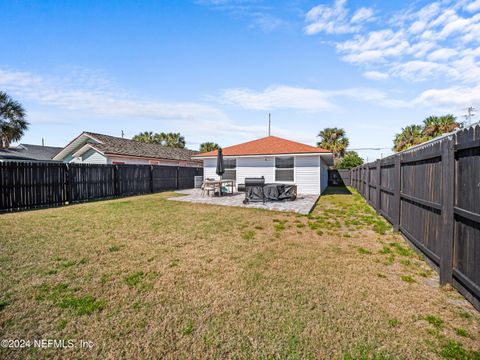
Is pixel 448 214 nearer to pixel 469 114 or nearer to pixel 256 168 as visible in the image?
pixel 256 168

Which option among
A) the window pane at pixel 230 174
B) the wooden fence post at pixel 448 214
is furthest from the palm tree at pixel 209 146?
the wooden fence post at pixel 448 214

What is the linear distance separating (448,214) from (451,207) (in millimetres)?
110

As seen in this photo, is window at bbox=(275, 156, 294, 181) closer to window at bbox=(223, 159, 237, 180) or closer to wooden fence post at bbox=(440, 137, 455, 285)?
window at bbox=(223, 159, 237, 180)

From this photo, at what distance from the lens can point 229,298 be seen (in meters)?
2.77

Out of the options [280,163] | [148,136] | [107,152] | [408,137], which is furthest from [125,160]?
[408,137]

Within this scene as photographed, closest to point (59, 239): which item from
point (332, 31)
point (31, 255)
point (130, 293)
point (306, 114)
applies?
point (31, 255)

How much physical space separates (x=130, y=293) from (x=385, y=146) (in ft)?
162

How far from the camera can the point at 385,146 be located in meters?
42.7

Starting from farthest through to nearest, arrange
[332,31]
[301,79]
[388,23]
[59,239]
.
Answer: [301,79] → [332,31] → [388,23] → [59,239]

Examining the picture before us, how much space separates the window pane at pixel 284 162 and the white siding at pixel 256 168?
1.05 ft

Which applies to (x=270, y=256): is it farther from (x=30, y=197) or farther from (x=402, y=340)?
(x=30, y=197)

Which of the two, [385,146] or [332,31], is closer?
[332,31]

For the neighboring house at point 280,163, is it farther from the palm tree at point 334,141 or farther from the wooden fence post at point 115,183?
the palm tree at point 334,141

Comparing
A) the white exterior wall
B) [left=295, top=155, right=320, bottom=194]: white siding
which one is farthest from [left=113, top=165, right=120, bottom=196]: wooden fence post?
[left=295, top=155, right=320, bottom=194]: white siding
